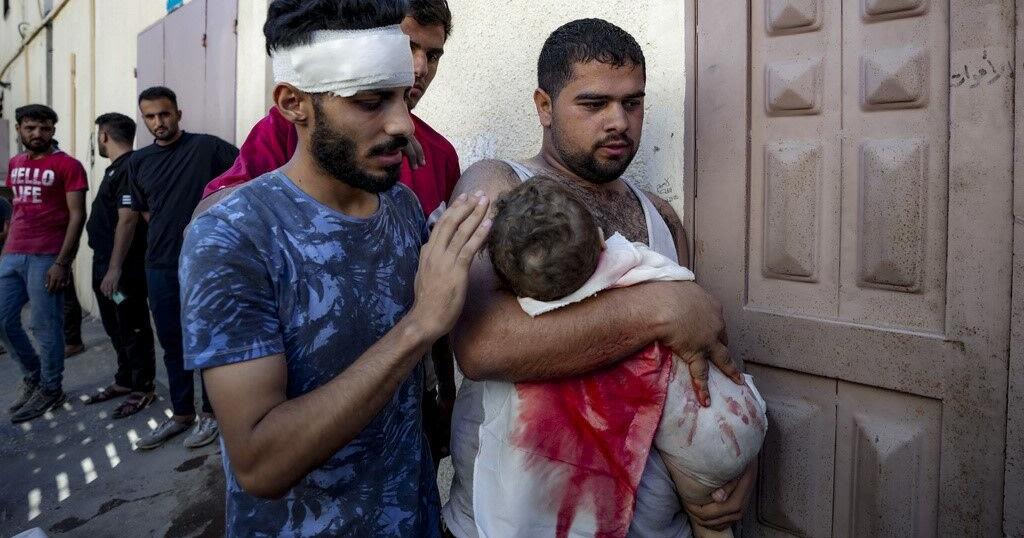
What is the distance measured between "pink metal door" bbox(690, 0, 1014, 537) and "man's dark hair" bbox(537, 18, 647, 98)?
433 mm

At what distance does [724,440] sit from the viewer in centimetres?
153

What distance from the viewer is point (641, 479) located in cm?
161

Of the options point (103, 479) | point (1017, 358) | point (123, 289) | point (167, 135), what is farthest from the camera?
point (123, 289)

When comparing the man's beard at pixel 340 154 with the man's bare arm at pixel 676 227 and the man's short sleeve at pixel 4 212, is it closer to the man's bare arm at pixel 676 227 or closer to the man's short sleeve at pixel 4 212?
the man's bare arm at pixel 676 227

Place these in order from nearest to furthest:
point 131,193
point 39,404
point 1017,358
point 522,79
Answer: point 1017,358 < point 522,79 < point 131,193 < point 39,404

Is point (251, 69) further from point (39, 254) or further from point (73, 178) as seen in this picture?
point (39, 254)

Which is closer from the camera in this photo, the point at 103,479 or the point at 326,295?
the point at 326,295

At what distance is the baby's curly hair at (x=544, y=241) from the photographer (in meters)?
1.48

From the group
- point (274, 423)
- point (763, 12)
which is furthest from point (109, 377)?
point (763, 12)

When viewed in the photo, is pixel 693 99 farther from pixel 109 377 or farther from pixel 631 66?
pixel 109 377

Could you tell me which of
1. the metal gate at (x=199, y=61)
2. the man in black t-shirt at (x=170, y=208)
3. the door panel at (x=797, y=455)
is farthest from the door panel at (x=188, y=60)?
the door panel at (x=797, y=455)

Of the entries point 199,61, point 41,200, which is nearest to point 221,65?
point 199,61

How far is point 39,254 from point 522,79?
15.0 feet

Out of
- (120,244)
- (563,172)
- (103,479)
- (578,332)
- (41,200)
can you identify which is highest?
(41,200)
